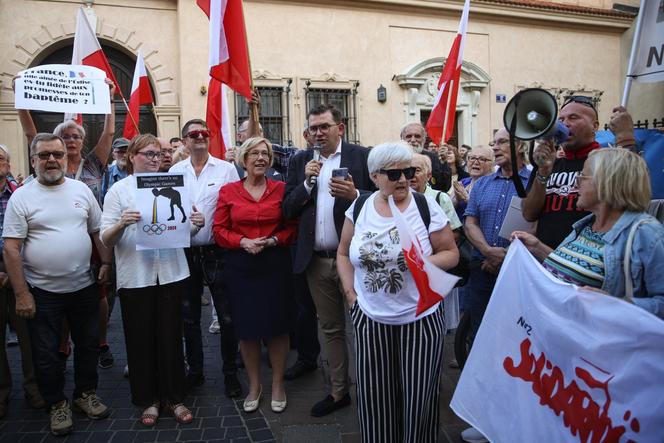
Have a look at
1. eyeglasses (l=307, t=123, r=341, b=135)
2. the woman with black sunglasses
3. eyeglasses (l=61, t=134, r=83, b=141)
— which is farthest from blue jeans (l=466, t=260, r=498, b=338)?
eyeglasses (l=61, t=134, r=83, b=141)

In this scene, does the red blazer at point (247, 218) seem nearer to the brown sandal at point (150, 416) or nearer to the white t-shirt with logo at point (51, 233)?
the white t-shirt with logo at point (51, 233)

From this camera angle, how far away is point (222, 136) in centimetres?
621

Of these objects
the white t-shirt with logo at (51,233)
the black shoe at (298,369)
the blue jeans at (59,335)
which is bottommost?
the black shoe at (298,369)

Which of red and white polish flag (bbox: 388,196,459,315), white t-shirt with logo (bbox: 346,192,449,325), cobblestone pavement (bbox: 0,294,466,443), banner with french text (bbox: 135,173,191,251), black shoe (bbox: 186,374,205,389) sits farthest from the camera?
black shoe (bbox: 186,374,205,389)

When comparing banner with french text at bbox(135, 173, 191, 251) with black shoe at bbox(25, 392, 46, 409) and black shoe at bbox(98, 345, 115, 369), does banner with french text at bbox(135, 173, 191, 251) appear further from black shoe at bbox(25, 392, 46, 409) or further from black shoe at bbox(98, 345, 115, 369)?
black shoe at bbox(98, 345, 115, 369)

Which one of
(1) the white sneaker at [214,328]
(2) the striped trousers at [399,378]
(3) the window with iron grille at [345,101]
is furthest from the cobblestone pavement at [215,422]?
(3) the window with iron grille at [345,101]

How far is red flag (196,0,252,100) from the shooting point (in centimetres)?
466

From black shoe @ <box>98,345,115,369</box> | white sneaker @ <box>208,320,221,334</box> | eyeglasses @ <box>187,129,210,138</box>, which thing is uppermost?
eyeglasses @ <box>187,129,210,138</box>

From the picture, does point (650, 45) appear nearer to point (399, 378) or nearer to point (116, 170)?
point (399, 378)

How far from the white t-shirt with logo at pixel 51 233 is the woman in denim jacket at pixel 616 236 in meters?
3.23

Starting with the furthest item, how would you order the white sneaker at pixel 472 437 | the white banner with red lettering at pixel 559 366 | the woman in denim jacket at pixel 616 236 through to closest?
the white sneaker at pixel 472 437, the woman in denim jacket at pixel 616 236, the white banner with red lettering at pixel 559 366

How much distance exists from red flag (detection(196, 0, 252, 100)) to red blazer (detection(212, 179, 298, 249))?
1.27 meters

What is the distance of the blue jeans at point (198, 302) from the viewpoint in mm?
4242

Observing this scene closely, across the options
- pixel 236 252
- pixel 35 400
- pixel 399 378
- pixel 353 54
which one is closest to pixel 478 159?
pixel 236 252
